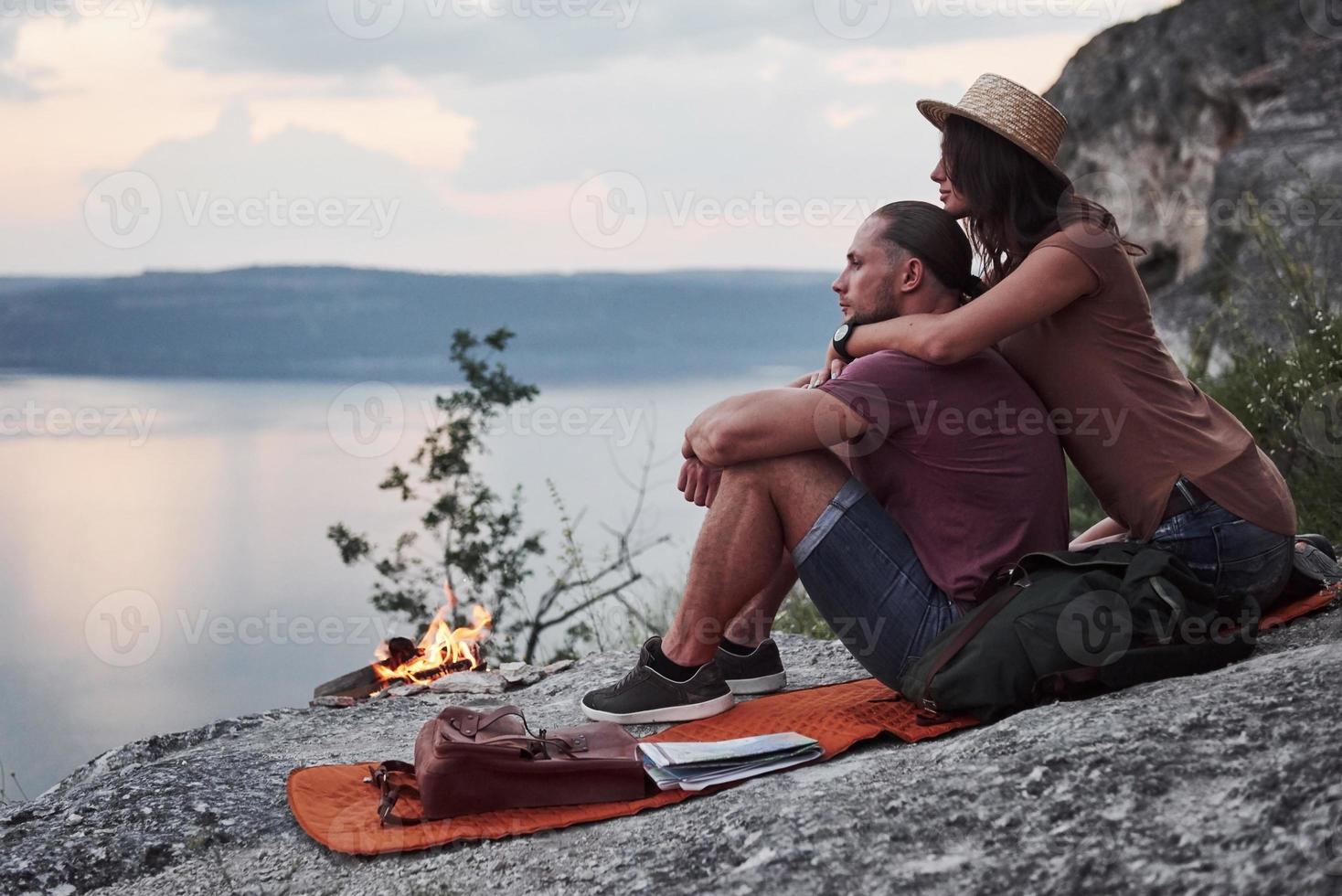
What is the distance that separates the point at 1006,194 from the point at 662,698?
1804 millimetres

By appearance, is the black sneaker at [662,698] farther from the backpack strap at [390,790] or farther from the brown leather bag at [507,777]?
the backpack strap at [390,790]

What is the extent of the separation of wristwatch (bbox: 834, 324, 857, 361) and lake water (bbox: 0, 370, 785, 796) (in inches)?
50.1

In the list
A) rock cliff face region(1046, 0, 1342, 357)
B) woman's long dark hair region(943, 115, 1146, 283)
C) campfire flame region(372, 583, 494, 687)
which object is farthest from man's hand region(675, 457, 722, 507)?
rock cliff face region(1046, 0, 1342, 357)

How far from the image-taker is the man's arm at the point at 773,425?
342 cm

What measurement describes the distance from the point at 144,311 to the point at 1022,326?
37.8 feet

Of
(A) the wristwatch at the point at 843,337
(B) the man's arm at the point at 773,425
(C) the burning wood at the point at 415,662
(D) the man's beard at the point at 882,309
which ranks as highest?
(D) the man's beard at the point at 882,309

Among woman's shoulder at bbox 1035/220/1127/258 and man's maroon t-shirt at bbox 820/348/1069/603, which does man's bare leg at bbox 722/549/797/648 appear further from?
woman's shoulder at bbox 1035/220/1127/258

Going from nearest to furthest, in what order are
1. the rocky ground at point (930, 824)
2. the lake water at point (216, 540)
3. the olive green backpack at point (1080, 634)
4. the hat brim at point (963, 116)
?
the rocky ground at point (930, 824)
the olive green backpack at point (1080, 634)
the hat brim at point (963, 116)
the lake water at point (216, 540)

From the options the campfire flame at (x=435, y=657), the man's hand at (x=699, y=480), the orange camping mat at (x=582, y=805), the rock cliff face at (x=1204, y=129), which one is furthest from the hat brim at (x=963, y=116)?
the rock cliff face at (x=1204, y=129)

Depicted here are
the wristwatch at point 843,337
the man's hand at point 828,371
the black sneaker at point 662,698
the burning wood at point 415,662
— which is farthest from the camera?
the burning wood at point 415,662

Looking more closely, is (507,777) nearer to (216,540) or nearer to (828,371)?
(828,371)

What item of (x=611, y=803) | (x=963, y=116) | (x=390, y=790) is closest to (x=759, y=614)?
(x=611, y=803)

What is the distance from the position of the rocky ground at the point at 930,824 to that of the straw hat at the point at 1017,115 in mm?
1495

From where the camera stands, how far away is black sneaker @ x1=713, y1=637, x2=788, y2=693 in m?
4.27
